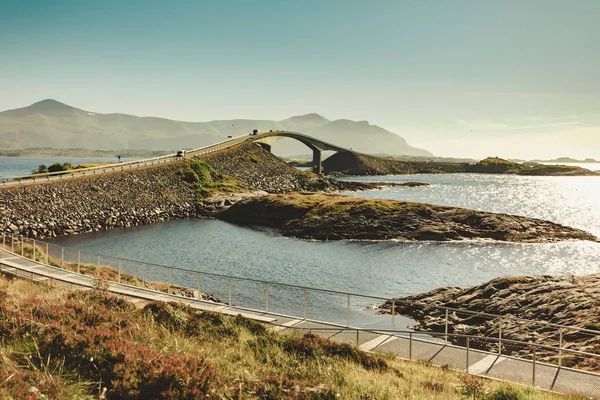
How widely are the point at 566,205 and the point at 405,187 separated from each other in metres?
46.6

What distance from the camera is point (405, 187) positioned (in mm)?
161250

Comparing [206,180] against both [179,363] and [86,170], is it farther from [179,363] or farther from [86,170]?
[179,363]

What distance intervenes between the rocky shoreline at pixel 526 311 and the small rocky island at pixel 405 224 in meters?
32.4

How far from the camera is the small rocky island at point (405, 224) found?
69000 millimetres

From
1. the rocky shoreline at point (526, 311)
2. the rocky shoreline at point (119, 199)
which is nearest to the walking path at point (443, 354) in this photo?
the rocky shoreline at point (526, 311)

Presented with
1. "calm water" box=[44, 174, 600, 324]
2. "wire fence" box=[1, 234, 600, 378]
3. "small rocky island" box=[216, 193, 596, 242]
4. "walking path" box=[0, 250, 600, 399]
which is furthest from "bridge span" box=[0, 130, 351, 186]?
"walking path" box=[0, 250, 600, 399]

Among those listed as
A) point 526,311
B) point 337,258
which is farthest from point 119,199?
point 526,311

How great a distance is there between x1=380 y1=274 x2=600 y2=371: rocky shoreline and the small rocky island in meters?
32.4

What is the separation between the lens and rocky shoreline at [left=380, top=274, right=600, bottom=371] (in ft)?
76.7

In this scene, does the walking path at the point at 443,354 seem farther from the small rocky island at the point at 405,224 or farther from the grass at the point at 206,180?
the grass at the point at 206,180

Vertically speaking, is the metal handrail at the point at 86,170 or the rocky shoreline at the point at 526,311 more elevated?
the metal handrail at the point at 86,170

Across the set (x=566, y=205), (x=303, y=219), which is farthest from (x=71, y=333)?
(x=566, y=205)

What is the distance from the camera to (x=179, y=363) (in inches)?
423

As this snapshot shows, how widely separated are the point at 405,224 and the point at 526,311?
41.9m
